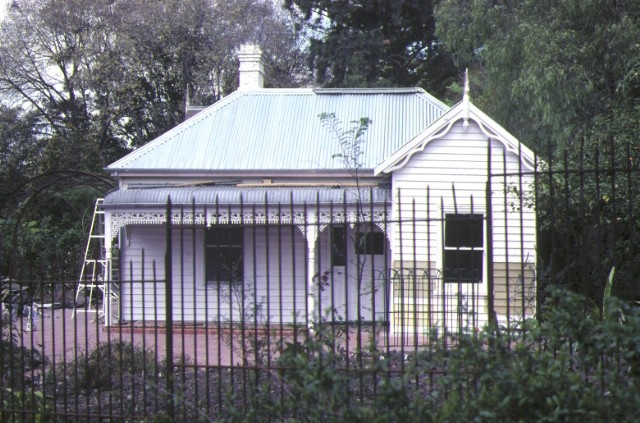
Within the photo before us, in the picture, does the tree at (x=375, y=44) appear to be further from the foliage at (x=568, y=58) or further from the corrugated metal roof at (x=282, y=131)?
the foliage at (x=568, y=58)

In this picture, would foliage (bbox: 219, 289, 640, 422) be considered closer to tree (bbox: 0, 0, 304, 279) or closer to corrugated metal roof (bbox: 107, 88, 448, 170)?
corrugated metal roof (bbox: 107, 88, 448, 170)

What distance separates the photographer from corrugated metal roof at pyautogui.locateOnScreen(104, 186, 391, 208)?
18289mm

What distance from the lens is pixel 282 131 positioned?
68.1 ft

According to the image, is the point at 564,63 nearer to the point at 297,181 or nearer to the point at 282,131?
the point at 297,181

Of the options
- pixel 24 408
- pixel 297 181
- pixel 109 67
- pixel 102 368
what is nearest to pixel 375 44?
pixel 109 67

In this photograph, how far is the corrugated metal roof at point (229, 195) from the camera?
18289 millimetres

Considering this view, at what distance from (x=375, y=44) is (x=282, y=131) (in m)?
13.3

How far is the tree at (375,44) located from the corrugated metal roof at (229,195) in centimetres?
1393

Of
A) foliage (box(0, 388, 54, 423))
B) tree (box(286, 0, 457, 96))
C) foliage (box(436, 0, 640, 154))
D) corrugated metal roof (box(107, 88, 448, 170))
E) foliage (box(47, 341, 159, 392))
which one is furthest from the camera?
tree (box(286, 0, 457, 96))

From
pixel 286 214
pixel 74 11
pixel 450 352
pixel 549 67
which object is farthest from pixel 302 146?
pixel 74 11

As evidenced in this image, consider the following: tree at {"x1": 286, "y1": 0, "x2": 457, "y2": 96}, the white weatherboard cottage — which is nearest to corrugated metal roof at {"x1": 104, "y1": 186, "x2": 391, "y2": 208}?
the white weatherboard cottage

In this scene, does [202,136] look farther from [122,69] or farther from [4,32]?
[4,32]

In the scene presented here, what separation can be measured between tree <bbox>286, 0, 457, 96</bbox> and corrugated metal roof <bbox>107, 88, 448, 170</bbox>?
10.4 meters

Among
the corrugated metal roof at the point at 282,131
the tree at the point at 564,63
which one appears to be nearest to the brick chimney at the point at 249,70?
the corrugated metal roof at the point at 282,131
